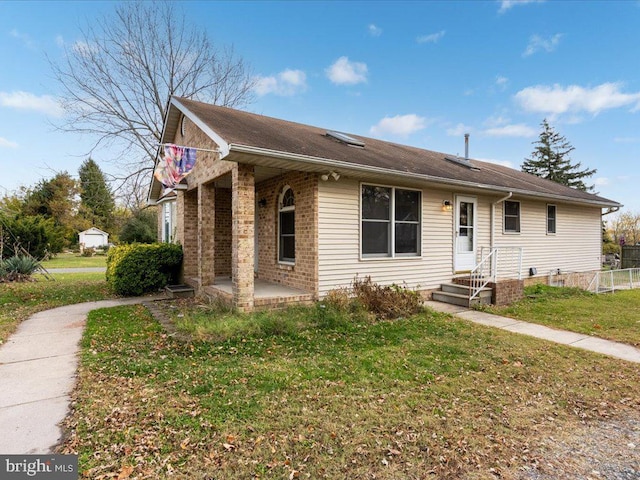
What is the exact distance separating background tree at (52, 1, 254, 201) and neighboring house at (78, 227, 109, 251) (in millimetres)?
21075

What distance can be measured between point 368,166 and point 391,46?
10514 mm

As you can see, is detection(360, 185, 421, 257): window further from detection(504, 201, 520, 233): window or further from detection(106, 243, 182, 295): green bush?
detection(106, 243, 182, 295): green bush

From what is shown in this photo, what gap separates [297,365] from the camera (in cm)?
435

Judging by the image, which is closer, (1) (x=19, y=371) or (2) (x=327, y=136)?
(1) (x=19, y=371)

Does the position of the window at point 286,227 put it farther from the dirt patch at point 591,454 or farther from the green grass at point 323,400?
the dirt patch at point 591,454

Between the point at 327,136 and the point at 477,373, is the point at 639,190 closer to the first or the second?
the point at 327,136

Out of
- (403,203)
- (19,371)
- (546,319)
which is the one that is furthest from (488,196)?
(19,371)

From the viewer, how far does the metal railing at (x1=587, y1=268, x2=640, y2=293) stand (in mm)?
11016

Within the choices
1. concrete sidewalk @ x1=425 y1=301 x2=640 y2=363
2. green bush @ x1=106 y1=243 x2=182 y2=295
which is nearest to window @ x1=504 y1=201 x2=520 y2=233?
concrete sidewalk @ x1=425 y1=301 x2=640 y2=363

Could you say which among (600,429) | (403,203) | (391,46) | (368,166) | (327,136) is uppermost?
(391,46)

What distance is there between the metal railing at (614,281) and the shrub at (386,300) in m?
7.37

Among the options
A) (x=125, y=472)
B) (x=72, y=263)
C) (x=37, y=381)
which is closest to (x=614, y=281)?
(x=125, y=472)

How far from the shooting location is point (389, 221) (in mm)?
8305

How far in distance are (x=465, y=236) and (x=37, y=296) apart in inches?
471
